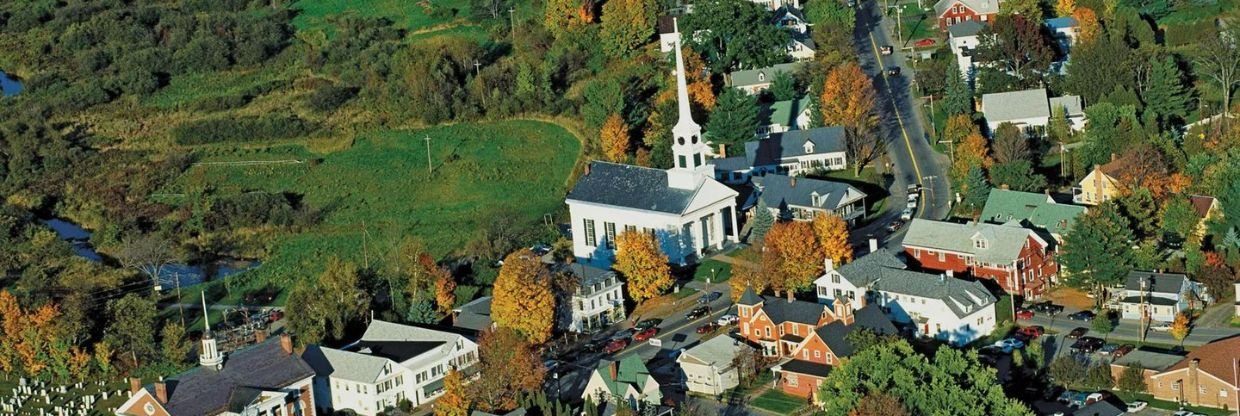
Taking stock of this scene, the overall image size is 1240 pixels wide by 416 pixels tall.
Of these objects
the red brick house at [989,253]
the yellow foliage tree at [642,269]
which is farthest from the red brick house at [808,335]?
the red brick house at [989,253]

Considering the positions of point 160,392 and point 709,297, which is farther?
point 709,297

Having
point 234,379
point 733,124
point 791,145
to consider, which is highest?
point 733,124

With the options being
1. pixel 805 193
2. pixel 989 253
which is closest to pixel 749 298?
pixel 989 253

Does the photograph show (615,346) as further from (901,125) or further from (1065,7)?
(1065,7)

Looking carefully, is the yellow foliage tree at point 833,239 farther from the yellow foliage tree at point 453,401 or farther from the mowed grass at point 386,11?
the mowed grass at point 386,11

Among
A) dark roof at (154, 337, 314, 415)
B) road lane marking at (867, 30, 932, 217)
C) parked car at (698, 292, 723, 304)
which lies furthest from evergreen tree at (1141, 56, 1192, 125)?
dark roof at (154, 337, 314, 415)

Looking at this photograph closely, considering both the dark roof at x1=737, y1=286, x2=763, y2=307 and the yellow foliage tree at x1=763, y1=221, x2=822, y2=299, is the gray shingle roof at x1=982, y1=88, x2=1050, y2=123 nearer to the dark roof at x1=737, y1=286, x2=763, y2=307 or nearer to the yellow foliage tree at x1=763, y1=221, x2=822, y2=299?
the yellow foliage tree at x1=763, y1=221, x2=822, y2=299

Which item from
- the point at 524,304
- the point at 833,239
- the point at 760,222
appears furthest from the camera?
the point at 760,222
